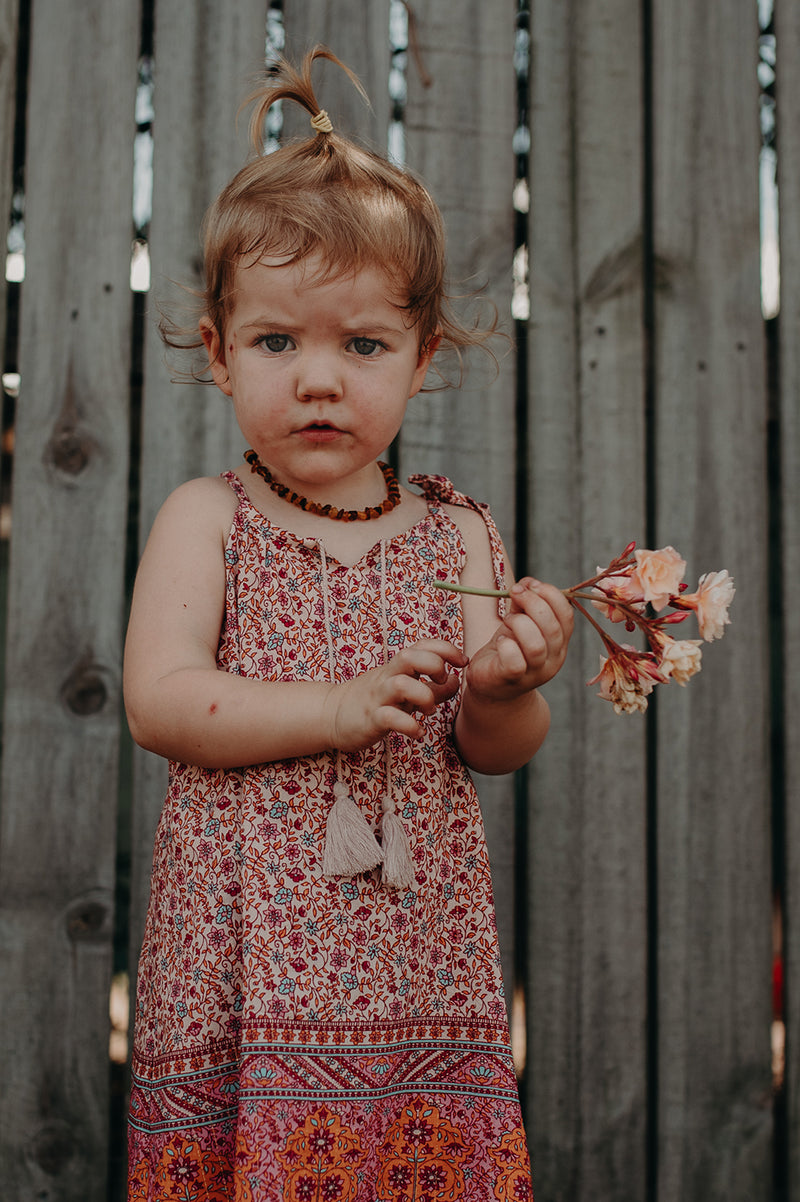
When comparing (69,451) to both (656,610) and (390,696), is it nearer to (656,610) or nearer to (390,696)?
(390,696)

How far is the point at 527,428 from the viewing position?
2.30 meters

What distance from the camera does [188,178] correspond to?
223 cm

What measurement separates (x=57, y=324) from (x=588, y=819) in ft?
4.88

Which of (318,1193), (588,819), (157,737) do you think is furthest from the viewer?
(588,819)

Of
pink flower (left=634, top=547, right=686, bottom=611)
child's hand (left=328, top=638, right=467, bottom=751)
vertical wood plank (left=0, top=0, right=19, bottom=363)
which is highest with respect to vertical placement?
vertical wood plank (left=0, top=0, right=19, bottom=363)

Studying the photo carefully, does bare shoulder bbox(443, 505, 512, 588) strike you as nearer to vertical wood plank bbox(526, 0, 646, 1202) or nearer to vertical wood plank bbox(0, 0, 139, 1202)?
vertical wood plank bbox(526, 0, 646, 1202)

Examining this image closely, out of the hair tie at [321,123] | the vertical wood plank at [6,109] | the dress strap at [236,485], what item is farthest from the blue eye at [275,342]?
the vertical wood plank at [6,109]

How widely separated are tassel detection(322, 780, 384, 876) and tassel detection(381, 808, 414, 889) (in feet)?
0.04

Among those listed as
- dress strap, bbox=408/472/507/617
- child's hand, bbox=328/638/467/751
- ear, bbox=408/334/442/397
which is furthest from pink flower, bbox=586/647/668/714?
ear, bbox=408/334/442/397

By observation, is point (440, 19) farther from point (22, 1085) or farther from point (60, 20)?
point (22, 1085)

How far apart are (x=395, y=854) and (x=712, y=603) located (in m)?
0.48

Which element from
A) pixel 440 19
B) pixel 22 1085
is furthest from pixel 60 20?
pixel 22 1085

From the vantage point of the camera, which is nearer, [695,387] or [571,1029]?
[571,1029]

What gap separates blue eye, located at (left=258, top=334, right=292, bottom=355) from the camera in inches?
55.1
